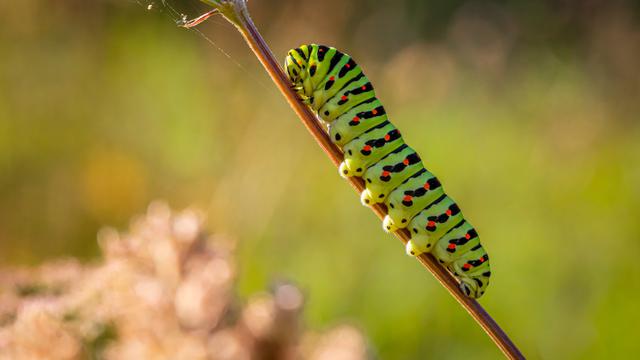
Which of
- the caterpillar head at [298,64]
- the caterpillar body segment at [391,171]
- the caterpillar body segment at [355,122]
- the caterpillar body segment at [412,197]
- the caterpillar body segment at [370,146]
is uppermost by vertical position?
the caterpillar head at [298,64]

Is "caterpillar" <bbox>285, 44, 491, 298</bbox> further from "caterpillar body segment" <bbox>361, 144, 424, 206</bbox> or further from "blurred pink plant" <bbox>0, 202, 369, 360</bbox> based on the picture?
"blurred pink plant" <bbox>0, 202, 369, 360</bbox>


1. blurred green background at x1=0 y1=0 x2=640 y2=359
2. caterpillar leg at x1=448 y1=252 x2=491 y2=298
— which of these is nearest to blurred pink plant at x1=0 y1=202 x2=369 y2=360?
caterpillar leg at x1=448 y1=252 x2=491 y2=298

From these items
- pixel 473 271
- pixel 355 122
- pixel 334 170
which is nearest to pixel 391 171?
pixel 355 122

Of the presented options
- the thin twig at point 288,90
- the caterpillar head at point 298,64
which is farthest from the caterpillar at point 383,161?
the thin twig at point 288,90

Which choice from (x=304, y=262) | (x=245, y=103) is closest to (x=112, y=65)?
(x=245, y=103)

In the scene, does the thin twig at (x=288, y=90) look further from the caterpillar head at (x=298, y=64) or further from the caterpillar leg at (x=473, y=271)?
the caterpillar head at (x=298, y=64)

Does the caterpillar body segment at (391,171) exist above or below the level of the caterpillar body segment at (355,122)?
below
